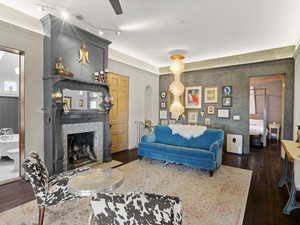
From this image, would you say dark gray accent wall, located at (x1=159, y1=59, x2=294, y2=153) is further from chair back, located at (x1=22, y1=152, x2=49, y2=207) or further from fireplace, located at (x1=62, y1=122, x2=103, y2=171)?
chair back, located at (x1=22, y1=152, x2=49, y2=207)

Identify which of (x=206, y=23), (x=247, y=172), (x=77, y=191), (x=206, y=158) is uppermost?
(x=206, y=23)

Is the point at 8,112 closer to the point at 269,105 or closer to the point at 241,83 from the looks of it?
the point at 241,83

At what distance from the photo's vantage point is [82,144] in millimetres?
3953

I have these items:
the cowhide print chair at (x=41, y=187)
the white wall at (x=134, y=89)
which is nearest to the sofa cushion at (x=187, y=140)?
the white wall at (x=134, y=89)

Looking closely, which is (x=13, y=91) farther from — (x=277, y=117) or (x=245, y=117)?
(x=277, y=117)

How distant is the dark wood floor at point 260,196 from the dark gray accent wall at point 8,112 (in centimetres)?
311

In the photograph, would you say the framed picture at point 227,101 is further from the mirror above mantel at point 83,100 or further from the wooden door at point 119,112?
the mirror above mantel at point 83,100

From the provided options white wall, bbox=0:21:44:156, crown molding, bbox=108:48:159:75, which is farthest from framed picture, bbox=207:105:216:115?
white wall, bbox=0:21:44:156

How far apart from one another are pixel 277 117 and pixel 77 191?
28.4 ft

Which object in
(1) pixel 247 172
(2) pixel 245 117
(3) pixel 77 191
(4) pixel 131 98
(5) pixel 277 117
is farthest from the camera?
(5) pixel 277 117

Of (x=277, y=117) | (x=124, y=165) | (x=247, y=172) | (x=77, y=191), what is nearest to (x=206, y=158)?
(x=247, y=172)

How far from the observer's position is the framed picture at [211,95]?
18.8 feet

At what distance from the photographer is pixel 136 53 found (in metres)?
5.32

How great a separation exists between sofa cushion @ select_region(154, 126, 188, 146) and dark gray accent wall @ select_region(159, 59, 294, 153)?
2118 mm
